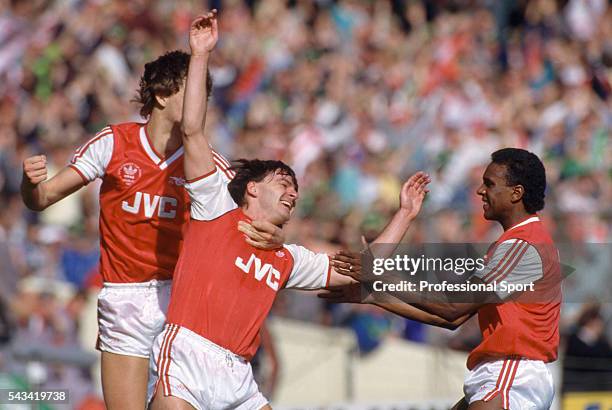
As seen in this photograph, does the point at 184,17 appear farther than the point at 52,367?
Yes

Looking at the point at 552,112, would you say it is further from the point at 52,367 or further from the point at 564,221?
the point at 52,367

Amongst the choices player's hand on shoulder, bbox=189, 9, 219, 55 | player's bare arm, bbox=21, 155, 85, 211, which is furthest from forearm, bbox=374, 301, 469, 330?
player's bare arm, bbox=21, 155, 85, 211

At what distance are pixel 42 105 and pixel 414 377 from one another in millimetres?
5861

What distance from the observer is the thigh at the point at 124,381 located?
273 inches

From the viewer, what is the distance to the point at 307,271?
6.71m

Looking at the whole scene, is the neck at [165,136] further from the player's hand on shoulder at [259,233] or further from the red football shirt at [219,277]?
the player's hand on shoulder at [259,233]

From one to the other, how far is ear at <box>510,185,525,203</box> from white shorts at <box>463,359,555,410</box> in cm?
86

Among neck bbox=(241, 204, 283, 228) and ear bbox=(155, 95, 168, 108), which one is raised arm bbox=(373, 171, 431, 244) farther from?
ear bbox=(155, 95, 168, 108)

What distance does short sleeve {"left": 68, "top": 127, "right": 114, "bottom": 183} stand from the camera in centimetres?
680

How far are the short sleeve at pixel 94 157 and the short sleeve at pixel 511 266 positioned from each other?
2177mm

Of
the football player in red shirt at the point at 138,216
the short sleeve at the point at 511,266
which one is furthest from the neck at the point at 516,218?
the football player in red shirt at the point at 138,216

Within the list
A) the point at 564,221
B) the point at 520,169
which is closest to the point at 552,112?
the point at 564,221

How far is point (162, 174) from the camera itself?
6.91 meters

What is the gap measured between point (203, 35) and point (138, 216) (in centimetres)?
123
